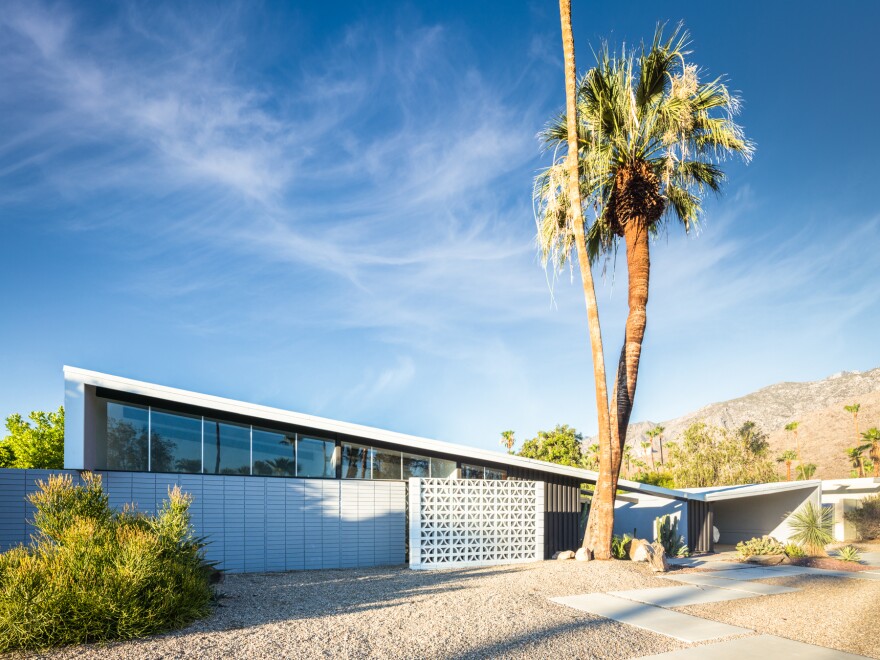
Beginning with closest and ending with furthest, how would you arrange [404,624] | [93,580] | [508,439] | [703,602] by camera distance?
[93,580], [404,624], [703,602], [508,439]

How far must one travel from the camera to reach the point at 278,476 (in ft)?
47.0

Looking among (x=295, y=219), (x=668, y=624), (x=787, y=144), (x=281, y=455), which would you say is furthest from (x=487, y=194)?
(x=668, y=624)

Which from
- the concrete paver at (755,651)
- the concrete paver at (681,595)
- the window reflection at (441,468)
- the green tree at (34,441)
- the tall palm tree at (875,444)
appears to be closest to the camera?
the concrete paver at (755,651)

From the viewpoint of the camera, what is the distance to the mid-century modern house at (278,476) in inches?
503

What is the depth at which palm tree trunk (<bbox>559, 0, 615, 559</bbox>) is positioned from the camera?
47.2 feet

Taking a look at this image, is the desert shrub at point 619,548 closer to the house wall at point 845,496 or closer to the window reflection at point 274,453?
the window reflection at point 274,453

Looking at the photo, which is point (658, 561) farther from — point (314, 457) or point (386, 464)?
point (314, 457)

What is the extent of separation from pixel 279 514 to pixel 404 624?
7.28 meters

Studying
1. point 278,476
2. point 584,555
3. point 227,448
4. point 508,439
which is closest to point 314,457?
point 278,476

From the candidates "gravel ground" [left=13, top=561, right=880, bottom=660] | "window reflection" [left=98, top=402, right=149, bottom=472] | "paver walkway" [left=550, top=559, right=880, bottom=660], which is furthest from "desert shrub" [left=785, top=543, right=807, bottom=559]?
"window reflection" [left=98, top=402, right=149, bottom=472]

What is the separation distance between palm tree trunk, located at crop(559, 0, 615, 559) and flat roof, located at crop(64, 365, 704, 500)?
1.28 m

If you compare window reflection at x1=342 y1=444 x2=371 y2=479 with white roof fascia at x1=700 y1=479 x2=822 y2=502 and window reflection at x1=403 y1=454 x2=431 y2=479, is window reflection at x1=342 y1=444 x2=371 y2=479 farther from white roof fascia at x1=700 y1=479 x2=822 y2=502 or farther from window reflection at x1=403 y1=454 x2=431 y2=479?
white roof fascia at x1=700 y1=479 x2=822 y2=502

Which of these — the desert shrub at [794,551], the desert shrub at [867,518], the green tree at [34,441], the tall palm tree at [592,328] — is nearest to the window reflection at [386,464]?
the tall palm tree at [592,328]

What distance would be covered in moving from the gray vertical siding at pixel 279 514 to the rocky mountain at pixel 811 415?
56502 millimetres
